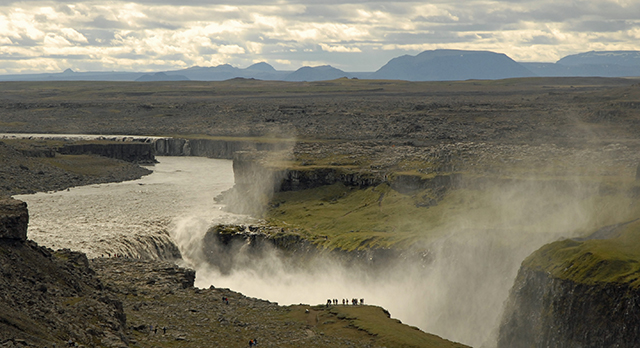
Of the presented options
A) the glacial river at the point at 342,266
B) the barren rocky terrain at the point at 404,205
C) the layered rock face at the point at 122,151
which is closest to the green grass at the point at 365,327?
the barren rocky terrain at the point at 404,205

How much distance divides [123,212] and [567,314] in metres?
77.7

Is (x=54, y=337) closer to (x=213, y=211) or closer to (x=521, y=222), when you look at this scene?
(x=521, y=222)

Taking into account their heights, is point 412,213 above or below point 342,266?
above

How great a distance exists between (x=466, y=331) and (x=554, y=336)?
54.0 ft

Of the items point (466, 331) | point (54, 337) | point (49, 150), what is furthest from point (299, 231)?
point (49, 150)

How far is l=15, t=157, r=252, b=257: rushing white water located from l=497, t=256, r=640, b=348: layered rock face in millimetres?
52415

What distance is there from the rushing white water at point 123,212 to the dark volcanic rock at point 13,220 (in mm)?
38970

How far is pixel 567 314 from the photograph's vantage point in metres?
62.0

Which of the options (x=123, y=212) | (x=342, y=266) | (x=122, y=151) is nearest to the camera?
(x=342, y=266)

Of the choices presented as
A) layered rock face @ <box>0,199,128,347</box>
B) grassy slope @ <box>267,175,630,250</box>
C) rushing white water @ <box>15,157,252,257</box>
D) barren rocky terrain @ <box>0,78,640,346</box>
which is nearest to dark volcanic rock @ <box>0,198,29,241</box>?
layered rock face @ <box>0,199,128,347</box>

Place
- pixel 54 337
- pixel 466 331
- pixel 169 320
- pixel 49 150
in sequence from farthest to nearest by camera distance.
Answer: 1. pixel 49 150
2. pixel 466 331
3. pixel 169 320
4. pixel 54 337

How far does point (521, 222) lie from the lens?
307ft

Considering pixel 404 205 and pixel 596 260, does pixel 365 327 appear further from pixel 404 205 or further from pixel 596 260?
pixel 404 205

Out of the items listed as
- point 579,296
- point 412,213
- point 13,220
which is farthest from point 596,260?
point 13,220
